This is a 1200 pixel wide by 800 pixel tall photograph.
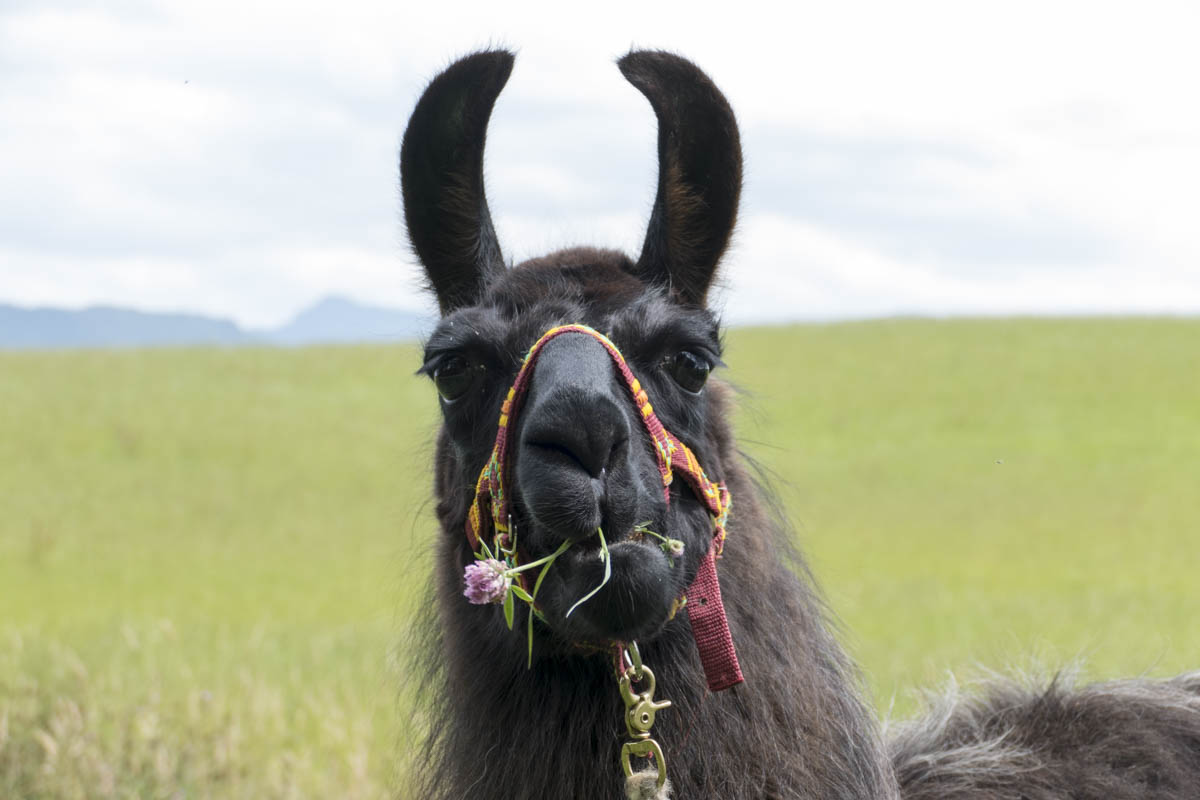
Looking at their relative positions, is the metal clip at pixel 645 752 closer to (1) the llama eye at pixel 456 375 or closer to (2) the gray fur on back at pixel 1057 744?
(1) the llama eye at pixel 456 375

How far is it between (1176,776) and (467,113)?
2.71m

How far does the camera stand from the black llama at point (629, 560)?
2428mm

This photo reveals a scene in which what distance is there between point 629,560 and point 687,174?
46.7 inches

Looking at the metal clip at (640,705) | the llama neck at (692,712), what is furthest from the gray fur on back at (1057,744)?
the metal clip at (640,705)

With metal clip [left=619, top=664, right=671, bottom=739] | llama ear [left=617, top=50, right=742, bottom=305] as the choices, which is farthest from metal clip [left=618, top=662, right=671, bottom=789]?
llama ear [left=617, top=50, right=742, bottom=305]

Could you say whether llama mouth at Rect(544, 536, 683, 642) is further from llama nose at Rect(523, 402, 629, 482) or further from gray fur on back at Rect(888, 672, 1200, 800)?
gray fur on back at Rect(888, 672, 1200, 800)

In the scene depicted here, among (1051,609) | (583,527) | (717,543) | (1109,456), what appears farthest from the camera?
(1109,456)

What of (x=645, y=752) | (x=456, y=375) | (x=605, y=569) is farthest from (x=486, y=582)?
(x=456, y=375)

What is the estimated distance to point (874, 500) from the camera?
2886 cm

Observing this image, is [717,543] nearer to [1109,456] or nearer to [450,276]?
[450,276]

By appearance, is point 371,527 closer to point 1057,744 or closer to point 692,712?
point 1057,744

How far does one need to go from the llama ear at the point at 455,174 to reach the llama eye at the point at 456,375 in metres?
0.44

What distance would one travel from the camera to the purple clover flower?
2.41 m

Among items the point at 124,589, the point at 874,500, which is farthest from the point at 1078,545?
the point at 124,589
